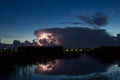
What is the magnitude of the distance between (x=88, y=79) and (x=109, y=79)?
3.04 meters

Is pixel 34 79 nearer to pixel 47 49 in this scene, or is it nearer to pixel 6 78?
pixel 6 78

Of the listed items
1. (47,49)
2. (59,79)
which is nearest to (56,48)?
(47,49)

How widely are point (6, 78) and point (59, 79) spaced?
765cm

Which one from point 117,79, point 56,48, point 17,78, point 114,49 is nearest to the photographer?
point 117,79

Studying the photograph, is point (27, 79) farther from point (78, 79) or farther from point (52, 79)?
point (78, 79)

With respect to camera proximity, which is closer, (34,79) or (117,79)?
(117,79)

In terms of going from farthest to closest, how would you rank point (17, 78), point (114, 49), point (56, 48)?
point (56, 48)
point (114, 49)
point (17, 78)

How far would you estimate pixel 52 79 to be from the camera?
3634 cm

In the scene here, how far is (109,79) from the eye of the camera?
3275 cm

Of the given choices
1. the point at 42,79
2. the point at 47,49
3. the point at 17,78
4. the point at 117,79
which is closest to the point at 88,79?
the point at 117,79

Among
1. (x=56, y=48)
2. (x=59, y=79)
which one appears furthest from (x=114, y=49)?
(x=59, y=79)

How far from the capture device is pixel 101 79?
32906mm

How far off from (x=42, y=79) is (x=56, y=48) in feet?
469

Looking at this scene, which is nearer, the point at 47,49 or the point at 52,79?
the point at 52,79
